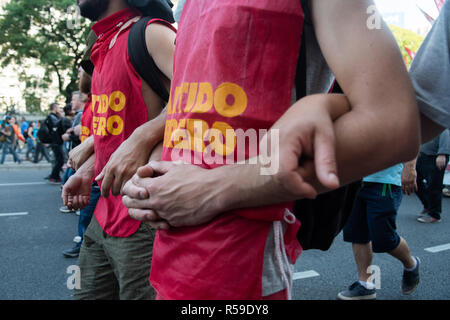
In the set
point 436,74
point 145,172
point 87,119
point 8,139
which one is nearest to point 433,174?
point 87,119

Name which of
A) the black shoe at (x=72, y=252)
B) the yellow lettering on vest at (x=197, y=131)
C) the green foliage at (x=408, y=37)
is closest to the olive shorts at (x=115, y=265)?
the yellow lettering on vest at (x=197, y=131)

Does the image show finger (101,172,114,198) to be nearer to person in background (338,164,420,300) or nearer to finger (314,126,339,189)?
finger (314,126,339,189)

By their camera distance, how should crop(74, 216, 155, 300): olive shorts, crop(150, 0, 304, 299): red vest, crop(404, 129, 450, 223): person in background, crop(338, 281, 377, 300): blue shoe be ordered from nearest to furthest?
crop(150, 0, 304, 299): red vest, crop(74, 216, 155, 300): olive shorts, crop(338, 281, 377, 300): blue shoe, crop(404, 129, 450, 223): person in background

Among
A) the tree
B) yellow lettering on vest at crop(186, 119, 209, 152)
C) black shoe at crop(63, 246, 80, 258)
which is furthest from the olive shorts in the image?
the tree

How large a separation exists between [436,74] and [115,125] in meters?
1.17

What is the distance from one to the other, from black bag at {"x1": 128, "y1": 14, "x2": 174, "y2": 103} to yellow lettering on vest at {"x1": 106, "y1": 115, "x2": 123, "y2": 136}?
0.64ft

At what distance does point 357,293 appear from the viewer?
9.48 feet

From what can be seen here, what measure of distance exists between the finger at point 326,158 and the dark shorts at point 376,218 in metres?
2.45

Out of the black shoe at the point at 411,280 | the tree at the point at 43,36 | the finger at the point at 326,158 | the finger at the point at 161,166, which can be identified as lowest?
the black shoe at the point at 411,280

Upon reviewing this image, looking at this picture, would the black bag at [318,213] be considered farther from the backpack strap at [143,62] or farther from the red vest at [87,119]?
the red vest at [87,119]

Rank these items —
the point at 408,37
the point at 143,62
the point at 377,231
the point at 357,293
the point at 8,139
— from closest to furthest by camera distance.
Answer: the point at 143,62 < the point at 377,231 < the point at 357,293 < the point at 8,139 < the point at 408,37

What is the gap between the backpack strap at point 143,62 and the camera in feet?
4.73

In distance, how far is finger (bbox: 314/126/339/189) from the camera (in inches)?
21.9

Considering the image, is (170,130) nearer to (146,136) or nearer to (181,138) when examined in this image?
(181,138)
